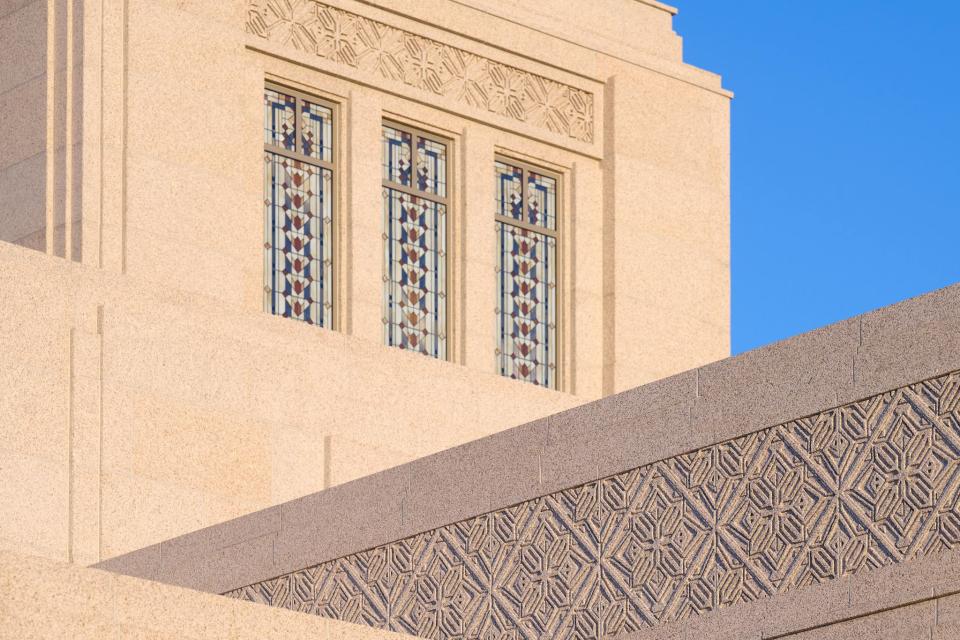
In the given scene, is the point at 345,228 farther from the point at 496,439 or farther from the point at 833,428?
the point at 833,428

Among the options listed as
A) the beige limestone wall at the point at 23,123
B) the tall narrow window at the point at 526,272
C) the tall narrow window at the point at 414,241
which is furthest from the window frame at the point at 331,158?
the beige limestone wall at the point at 23,123

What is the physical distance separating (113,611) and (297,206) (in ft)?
29.9

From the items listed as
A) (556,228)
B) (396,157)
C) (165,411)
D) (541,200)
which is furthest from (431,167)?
(165,411)

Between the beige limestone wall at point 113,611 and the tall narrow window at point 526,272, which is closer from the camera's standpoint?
the beige limestone wall at point 113,611

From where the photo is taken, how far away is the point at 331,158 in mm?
17859

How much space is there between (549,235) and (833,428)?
28.4ft

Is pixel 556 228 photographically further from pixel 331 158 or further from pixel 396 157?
pixel 331 158

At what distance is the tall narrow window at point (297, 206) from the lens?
17344 millimetres

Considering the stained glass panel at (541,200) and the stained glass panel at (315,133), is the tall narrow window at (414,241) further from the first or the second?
the stained glass panel at (541,200)

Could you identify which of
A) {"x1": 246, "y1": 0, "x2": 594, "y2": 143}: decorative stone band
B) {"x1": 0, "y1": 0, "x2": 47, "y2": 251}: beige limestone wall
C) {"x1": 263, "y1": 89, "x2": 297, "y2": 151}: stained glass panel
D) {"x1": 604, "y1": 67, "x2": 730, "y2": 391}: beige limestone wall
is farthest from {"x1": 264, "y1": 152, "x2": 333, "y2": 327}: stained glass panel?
{"x1": 604, "y1": 67, "x2": 730, "y2": 391}: beige limestone wall

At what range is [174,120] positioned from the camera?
16.8m

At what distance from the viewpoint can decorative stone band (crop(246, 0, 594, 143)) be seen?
58.2 feet

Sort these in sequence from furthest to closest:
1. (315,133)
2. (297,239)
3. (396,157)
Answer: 1. (396,157)
2. (315,133)
3. (297,239)

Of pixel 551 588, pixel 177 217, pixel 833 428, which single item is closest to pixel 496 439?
pixel 551 588
